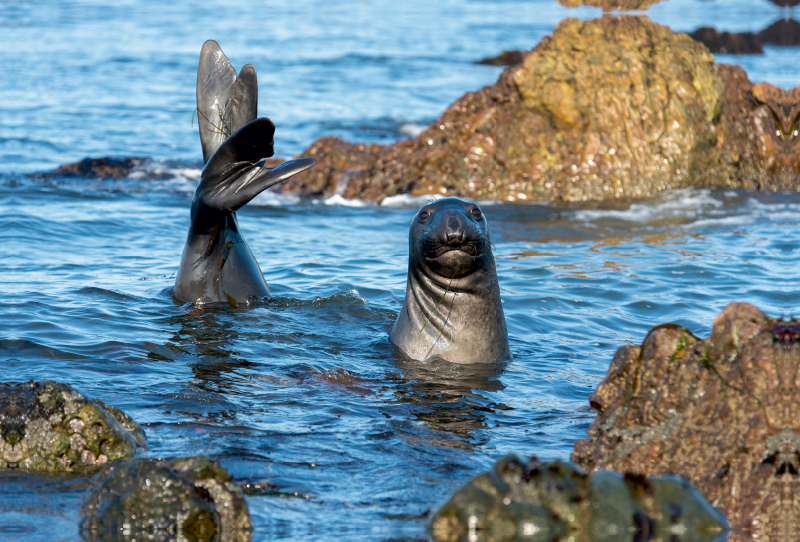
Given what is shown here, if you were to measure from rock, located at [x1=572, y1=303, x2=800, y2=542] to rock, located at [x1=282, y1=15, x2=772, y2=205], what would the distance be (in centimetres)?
825

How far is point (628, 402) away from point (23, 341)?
4214 millimetres

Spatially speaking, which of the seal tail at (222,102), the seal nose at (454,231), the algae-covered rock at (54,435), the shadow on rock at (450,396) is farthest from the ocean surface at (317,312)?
the seal tail at (222,102)

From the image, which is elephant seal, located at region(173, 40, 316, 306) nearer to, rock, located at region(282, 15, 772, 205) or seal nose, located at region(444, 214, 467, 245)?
seal nose, located at region(444, 214, 467, 245)

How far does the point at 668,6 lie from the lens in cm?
5447

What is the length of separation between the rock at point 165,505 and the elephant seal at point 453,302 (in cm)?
277

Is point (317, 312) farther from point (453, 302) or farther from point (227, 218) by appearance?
point (453, 302)

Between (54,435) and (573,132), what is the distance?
9308 millimetres

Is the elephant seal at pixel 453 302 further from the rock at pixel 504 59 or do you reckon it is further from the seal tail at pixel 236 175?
the rock at pixel 504 59

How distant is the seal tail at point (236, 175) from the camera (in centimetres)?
631

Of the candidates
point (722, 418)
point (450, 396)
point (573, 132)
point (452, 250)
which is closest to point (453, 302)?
point (452, 250)

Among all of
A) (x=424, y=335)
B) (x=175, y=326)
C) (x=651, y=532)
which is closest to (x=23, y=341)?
(x=175, y=326)

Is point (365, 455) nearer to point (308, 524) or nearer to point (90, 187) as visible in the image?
point (308, 524)

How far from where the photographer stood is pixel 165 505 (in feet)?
11.3

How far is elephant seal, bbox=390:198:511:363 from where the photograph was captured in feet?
19.8
